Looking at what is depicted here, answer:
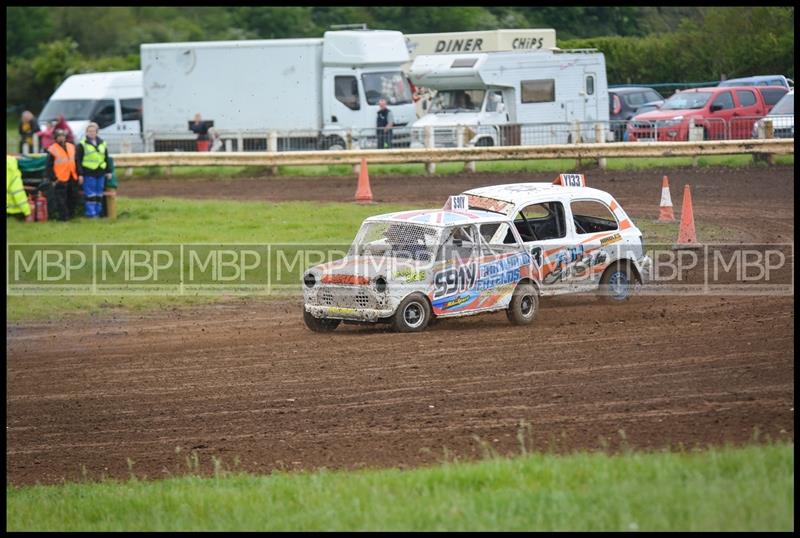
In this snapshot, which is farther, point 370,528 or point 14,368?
point 14,368

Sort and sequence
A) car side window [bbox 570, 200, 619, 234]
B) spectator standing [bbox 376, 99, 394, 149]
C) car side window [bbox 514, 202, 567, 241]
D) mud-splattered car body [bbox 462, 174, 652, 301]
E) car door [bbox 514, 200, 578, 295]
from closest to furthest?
car door [bbox 514, 200, 578, 295] → mud-splattered car body [bbox 462, 174, 652, 301] → car side window [bbox 514, 202, 567, 241] → car side window [bbox 570, 200, 619, 234] → spectator standing [bbox 376, 99, 394, 149]

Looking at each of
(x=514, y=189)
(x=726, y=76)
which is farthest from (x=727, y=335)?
(x=726, y=76)

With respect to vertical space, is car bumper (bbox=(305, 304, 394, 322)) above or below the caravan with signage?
below

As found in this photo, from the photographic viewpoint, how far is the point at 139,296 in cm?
1781

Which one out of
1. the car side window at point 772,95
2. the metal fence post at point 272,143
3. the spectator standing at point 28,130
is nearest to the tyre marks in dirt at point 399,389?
the metal fence post at point 272,143

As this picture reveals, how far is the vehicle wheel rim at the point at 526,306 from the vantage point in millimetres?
14195

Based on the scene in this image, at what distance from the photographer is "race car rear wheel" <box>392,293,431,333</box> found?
13617mm

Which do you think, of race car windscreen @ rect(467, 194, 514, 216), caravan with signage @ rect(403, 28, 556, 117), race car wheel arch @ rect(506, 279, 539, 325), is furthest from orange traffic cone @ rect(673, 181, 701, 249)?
caravan with signage @ rect(403, 28, 556, 117)

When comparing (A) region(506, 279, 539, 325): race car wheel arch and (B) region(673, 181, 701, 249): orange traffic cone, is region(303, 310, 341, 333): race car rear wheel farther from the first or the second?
(B) region(673, 181, 701, 249): orange traffic cone

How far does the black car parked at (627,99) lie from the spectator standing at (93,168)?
18529mm

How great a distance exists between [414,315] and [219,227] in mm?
9032

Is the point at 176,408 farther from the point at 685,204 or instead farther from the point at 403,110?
the point at 403,110

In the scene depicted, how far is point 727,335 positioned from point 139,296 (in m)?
8.61

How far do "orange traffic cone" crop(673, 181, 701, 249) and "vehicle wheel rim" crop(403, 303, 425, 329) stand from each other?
682cm
